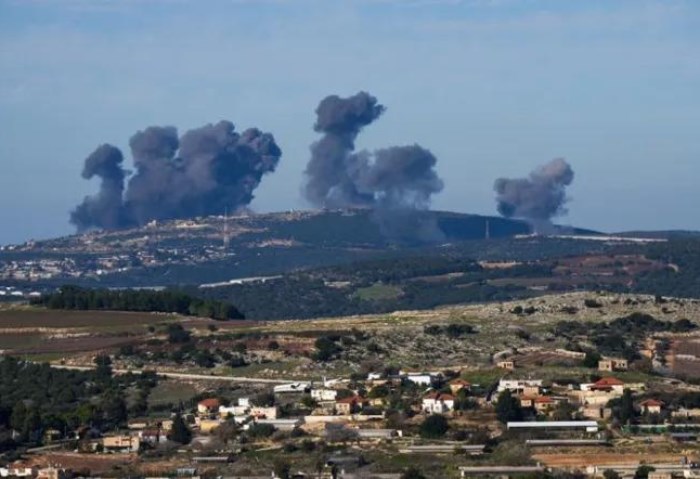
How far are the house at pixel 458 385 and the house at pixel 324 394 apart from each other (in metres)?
3.63

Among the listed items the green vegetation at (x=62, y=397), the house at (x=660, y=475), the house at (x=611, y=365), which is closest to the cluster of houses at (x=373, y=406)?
the green vegetation at (x=62, y=397)

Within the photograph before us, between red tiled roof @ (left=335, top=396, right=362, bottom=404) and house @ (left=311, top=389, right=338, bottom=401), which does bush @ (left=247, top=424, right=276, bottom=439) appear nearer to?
red tiled roof @ (left=335, top=396, right=362, bottom=404)

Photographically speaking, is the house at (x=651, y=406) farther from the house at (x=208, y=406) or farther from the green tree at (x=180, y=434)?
the green tree at (x=180, y=434)

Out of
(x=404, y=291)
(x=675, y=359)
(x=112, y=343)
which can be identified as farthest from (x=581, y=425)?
(x=404, y=291)

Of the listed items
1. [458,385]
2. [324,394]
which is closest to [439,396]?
[458,385]

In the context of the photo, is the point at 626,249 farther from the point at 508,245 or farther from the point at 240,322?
the point at 240,322

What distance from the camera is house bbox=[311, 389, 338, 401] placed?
72994mm

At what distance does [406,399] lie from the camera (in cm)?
7119

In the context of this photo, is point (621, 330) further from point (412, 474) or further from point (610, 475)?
point (412, 474)

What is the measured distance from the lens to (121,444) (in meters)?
65.7

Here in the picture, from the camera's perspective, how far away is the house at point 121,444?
6531 cm

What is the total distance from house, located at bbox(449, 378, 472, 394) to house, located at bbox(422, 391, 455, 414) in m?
2.16

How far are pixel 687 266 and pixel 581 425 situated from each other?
8367 cm

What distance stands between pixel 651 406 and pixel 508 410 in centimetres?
452
